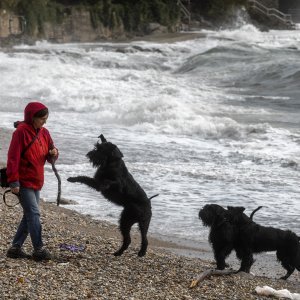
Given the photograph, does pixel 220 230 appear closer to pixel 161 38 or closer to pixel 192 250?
pixel 192 250

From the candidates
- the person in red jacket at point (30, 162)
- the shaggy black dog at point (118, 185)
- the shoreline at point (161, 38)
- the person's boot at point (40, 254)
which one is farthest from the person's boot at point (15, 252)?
the shoreline at point (161, 38)

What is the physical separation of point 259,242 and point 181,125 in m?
12.0

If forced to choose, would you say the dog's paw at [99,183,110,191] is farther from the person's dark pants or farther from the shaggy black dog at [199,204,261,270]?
the shaggy black dog at [199,204,261,270]

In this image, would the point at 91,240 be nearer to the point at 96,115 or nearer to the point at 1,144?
the point at 1,144

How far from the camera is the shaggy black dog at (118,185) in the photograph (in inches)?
306

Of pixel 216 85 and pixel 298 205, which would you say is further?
pixel 216 85

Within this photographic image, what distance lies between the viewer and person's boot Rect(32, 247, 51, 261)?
24.3ft

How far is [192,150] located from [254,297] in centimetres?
991

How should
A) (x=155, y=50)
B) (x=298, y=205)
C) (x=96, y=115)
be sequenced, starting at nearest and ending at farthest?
(x=298, y=205)
(x=96, y=115)
(x=155, y=50)

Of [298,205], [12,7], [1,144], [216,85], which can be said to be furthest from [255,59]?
[298,205]

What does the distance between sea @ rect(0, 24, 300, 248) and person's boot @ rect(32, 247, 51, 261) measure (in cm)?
307

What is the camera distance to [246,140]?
18.6 metres

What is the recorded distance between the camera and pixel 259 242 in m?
8.38

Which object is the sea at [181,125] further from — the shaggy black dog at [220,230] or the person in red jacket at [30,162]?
the person in red jacket at [30,162]
